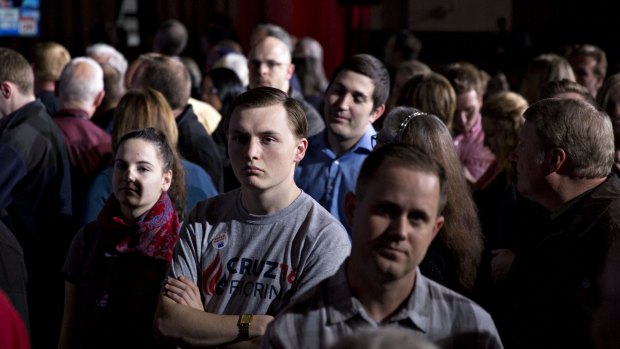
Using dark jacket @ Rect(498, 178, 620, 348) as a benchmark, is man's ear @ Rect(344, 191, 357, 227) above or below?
above

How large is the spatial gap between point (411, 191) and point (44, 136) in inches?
105

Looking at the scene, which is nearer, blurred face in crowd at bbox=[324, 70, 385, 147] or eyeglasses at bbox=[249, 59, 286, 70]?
blurred face in crowd at bbox=[324, 70, 385, 147]

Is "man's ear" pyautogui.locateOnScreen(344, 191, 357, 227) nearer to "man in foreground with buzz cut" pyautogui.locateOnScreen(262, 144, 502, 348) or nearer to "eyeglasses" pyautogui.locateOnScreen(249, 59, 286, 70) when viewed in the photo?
"man in foreground with buzz cut" pyautogui.locateOnScreen(262, 144, 502, 348)

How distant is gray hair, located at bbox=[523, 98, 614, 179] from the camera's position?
9.37ft

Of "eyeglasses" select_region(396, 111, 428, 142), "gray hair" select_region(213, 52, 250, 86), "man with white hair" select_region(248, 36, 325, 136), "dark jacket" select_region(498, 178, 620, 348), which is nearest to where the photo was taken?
"dark jacket" select_region(498, 178, 620, 348)

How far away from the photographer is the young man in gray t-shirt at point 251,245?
2.57 m

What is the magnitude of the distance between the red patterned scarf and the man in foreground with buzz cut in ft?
4.31

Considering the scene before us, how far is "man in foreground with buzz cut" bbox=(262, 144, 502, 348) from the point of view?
196cm

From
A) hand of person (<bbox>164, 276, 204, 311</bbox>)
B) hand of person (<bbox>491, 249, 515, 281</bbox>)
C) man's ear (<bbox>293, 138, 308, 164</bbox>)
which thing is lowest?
hand of person (<bbox>491, 249, 515, 281</bbox>)

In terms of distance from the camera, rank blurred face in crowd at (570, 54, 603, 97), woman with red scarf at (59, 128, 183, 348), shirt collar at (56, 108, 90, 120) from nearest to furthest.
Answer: woman with red scarf at (59, 128, 183, 348)
shirt collar at (56, 108, 90, 120)
blurred face in crowd at (570, 54, 603, 97)

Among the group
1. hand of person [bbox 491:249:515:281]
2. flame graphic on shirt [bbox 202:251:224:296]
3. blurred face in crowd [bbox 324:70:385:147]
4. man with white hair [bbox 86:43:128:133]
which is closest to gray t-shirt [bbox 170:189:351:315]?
flame graphic on shirt [bbox 202:251:224:296]

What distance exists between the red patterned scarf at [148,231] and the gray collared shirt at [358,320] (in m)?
1.31

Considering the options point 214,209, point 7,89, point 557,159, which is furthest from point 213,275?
point 7,89

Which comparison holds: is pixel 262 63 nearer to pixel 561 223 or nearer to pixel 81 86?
pixel 81 86
